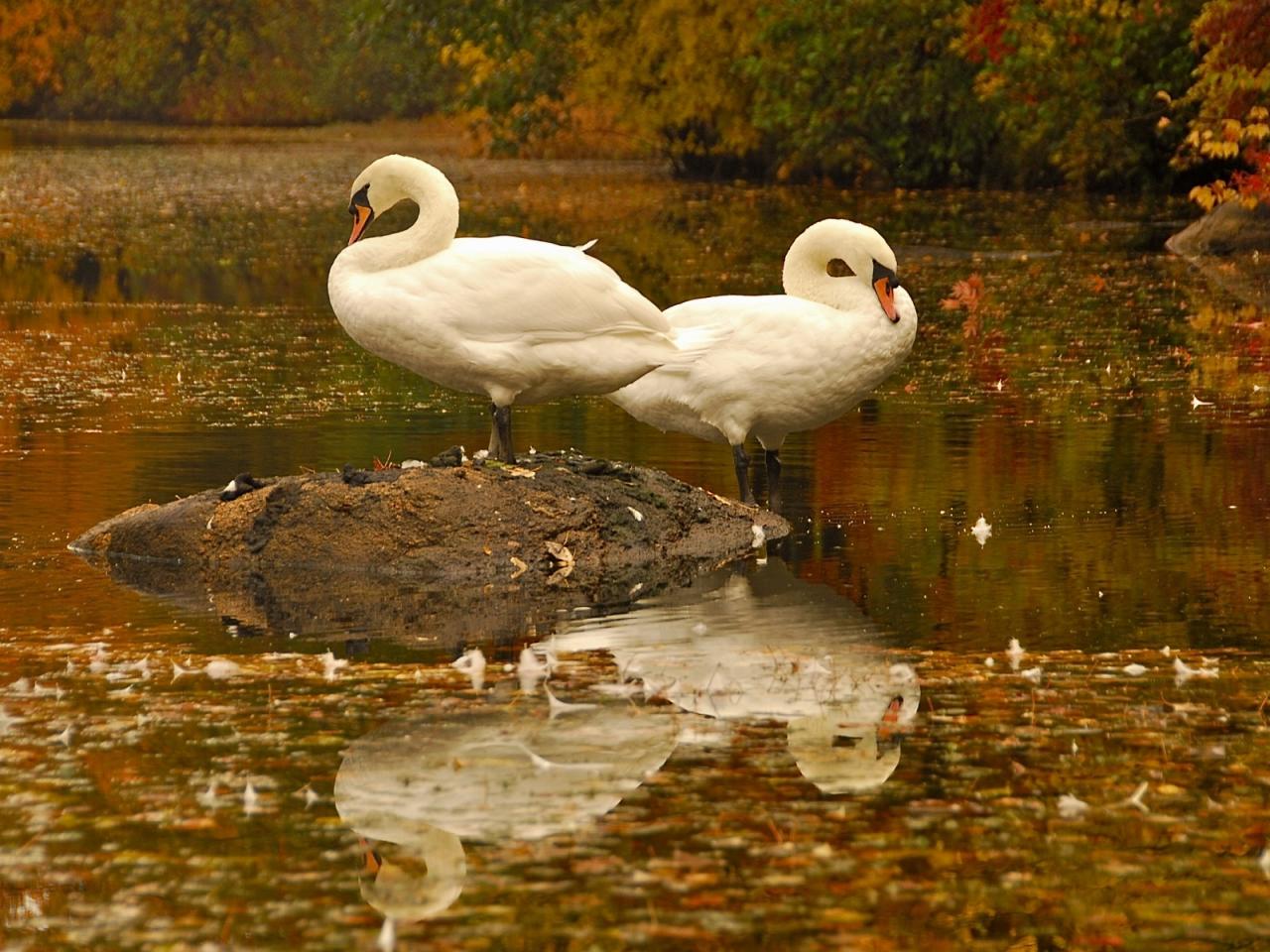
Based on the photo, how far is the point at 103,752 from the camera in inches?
268

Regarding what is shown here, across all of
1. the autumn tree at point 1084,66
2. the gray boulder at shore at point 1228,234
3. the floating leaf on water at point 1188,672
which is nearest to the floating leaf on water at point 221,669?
the floating leaf on water at point 1188,672

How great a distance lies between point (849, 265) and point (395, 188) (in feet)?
6.48

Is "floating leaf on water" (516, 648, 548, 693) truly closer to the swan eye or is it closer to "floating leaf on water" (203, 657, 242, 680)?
"floating leaf on water" (203, 657, 242, 680)

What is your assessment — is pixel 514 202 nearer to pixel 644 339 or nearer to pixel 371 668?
pixel 644 339

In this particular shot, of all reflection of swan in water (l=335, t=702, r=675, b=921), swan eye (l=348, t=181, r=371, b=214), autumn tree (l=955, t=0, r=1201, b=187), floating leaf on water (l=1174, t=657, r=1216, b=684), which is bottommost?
floating leaf on water (l=1174, t=657, r=1216, b=684)

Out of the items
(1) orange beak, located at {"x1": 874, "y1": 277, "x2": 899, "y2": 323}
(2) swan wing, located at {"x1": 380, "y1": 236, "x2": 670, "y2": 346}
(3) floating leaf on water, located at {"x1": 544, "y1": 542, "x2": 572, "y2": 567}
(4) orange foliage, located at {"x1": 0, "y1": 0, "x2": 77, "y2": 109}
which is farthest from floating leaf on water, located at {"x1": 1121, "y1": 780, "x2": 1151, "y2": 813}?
(4) orange foliage, located at {"x1": 0, "y1": 0, "x2": 77, "y2": 109}

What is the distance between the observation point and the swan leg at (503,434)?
1030 centimetres

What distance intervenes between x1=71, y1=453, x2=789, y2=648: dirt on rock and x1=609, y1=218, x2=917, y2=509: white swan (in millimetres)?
620

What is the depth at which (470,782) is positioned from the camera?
6430mm

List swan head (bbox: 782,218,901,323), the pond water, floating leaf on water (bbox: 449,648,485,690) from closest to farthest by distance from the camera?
the pond water, floating leaf on water (bbox: 449,648,485,690), swan head (bbox: 782,218,901,323)

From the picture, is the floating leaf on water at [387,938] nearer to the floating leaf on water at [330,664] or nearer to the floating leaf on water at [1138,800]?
the floating leaf on water at [1138,800]

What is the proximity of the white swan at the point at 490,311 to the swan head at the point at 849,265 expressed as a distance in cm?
85

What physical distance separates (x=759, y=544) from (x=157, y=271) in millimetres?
16984

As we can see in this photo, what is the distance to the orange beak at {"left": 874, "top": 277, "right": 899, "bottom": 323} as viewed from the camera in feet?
35.3
